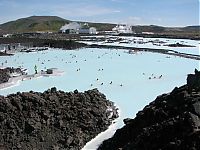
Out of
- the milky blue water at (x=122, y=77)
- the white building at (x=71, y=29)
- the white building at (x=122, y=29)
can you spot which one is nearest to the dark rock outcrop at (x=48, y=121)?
the milky blue water at (x=122, y=77)

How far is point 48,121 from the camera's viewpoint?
9.72 meters

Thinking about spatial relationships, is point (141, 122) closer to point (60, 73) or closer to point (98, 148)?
point (98, 148)

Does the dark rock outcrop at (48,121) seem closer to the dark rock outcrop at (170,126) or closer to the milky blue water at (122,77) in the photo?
the dark rock outcrop at (170,126)

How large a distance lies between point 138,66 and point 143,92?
28.6 feet

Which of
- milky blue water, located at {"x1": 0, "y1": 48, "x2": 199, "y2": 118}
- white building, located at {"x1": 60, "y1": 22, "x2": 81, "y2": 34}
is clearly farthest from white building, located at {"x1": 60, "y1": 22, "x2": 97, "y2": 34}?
milky blue water, located at {"x1": 0, "y1": 48, "x2": 199, "y2": 118}

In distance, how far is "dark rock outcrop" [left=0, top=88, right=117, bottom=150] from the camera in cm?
909

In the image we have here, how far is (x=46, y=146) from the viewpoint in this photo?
9.06 m

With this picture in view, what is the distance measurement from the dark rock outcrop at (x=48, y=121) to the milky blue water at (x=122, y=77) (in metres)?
2.12

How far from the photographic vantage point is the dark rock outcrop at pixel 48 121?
29.8 ft

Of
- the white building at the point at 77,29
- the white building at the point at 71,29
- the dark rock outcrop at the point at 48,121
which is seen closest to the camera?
the dark rock outcrop at the point at 48,121

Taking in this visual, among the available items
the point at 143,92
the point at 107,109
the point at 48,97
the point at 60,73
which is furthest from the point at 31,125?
the point at 60,73

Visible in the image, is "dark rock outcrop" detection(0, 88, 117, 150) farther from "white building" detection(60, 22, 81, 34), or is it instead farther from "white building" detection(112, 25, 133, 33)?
"white building" detection(112, 25, 133, 33)

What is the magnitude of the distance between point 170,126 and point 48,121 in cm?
378

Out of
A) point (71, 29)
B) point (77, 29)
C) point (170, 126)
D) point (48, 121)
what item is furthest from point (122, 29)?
point (170, 126)
